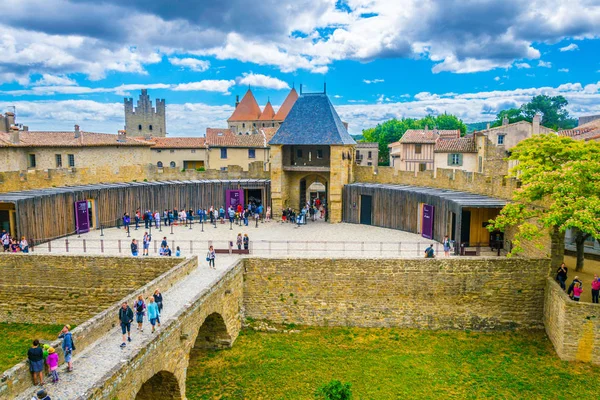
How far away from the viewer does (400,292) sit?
21.1 metres

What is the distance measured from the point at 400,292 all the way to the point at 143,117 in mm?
61670

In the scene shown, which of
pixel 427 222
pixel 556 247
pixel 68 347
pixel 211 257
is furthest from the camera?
pixel 427 222

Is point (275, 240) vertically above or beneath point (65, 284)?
above

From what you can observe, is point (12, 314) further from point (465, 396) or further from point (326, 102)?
point (326, 102)

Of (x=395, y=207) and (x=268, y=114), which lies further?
(x=268, y=114)

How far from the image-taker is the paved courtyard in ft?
76.0

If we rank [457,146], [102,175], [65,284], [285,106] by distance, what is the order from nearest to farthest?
1. [65,284]
2. [102,175]
3. [457,146]
4. [285,106]

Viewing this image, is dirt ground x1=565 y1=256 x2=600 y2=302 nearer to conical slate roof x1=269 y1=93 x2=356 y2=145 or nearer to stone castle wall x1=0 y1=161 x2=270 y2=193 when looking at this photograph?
conical slate roof x1=269 y1=93 x2=356 y2=145

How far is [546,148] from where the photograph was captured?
65.8ft

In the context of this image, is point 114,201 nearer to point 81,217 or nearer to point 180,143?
point 81,217

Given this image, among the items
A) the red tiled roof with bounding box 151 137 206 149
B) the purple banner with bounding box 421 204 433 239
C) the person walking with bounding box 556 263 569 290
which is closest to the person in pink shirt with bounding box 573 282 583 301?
the person walking with bounding box 556 263 569 290

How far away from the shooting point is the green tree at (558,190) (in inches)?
682

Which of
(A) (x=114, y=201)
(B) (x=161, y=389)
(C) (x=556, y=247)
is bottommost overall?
(B) (x=161, y=389)

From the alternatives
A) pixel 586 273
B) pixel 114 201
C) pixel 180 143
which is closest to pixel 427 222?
pixel 586 273
